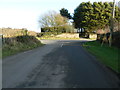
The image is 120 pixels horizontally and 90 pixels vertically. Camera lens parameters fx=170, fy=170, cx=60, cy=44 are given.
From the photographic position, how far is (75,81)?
6.96 meters

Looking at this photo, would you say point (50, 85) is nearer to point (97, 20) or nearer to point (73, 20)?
point (97, 20)

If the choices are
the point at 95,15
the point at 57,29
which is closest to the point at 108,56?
the point at 95,15

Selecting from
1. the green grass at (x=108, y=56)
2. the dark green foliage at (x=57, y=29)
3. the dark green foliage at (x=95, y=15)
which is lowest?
the green grass at (x=108, y=56)

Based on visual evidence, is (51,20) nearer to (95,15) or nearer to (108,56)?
(95,15)

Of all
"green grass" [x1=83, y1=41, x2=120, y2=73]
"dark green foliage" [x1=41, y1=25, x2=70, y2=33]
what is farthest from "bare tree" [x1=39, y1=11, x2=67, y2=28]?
"green grass" [x1=83, y1=41, x2=120, y2=73]

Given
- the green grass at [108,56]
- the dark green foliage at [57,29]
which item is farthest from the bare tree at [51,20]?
the green grass at [108,56]

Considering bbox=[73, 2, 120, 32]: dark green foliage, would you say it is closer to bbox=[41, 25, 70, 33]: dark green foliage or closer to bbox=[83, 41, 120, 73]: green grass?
bbox=[41, 25, 70, 33]: dark green foliage

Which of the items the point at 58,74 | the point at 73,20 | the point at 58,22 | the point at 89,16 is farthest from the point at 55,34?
the point at 58,74

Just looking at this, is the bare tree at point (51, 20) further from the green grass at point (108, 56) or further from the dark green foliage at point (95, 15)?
the green grass at point (108, 56)

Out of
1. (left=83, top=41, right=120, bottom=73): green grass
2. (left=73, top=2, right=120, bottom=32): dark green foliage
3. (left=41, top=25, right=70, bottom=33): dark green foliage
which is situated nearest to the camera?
(left=83, top=41, right=120, bottom=73): green grass

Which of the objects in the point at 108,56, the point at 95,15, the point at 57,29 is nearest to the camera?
the point at 108,56

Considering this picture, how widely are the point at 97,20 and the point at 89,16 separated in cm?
324

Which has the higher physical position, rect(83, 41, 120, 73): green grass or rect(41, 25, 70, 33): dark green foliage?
rect(41, 25, 70, 33): dark green foliage

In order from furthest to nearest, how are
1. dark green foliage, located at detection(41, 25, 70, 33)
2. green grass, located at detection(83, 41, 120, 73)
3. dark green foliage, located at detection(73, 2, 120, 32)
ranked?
dark green foliage, located at detection(41, 25, 70, 33)
dark green foliage, located at detection(73, 2, 120, 32)
green grass, located at detection(83, 41, 120, 73)
